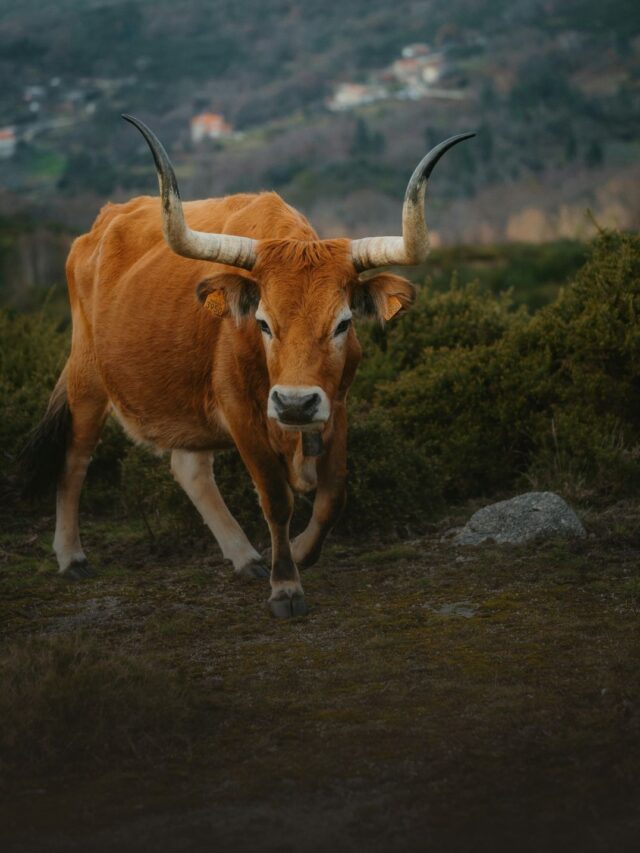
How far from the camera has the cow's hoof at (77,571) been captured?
8.75 metres

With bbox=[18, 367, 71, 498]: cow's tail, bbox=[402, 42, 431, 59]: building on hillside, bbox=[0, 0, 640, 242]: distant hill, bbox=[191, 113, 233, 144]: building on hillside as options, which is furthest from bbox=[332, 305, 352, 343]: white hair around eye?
bbox=[402, 42, 431, 59]: building on hillside

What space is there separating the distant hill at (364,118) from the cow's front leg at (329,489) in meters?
66.3

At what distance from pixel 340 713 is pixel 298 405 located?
5.16 ft

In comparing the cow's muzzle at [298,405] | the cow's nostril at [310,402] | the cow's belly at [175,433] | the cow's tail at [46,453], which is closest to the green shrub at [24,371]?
the cow's tail at [46,453]

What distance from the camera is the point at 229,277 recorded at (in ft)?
23.5

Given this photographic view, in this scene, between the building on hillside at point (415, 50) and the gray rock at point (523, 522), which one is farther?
the building on hillside at point (415, 50)

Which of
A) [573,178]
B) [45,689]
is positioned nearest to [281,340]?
[45,689]

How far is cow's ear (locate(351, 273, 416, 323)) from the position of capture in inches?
283

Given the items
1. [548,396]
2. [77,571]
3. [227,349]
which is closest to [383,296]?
[227,349]

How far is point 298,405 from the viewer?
6484 mm

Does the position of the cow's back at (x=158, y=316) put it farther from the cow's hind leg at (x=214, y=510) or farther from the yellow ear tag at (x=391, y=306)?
the yellow ear tag at (x=391, y=306)

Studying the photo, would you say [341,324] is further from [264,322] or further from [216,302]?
[216,302]

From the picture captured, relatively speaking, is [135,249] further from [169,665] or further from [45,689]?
[45,689]

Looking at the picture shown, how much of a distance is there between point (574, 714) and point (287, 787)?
1293 mm
